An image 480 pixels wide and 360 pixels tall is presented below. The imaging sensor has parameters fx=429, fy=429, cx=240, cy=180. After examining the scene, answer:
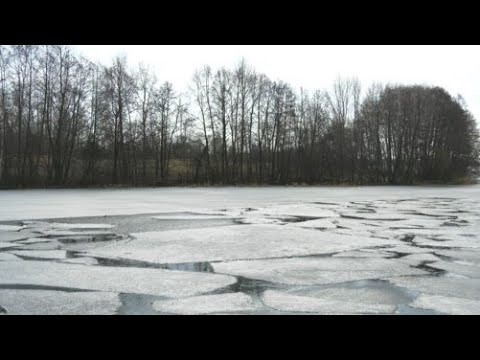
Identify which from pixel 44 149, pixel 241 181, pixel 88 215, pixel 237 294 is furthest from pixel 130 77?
pixel 237 294

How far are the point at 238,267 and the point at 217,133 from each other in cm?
3395

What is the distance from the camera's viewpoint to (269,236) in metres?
6.54

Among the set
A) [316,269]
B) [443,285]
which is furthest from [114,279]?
[443,285]

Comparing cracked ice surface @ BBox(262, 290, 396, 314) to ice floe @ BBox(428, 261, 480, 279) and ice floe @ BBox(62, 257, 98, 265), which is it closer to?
ice floe @ BBox(428, 261, 480, 279)

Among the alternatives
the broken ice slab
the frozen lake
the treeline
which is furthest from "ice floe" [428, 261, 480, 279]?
the treeline

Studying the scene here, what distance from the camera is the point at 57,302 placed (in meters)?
3.02

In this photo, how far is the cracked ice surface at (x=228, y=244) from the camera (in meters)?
4.99

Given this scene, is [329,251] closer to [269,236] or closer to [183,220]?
[269,236]

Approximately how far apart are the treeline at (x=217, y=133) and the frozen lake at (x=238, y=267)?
23.5 m

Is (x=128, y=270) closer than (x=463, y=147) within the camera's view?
Yes

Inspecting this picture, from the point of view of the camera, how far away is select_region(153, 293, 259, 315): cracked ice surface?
9.38 feet

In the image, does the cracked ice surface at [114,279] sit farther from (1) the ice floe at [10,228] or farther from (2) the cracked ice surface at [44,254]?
(1) the ice floe at [10,228]
